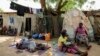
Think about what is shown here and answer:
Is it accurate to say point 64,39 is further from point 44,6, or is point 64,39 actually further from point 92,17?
point 44,6

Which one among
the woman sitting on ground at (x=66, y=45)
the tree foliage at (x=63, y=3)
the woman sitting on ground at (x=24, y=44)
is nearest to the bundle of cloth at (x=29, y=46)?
the woman sitting on ground at (x=24, y=44)

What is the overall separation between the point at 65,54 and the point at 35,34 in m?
5.59

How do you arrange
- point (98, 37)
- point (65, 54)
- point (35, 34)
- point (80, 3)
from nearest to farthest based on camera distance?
1. point (65, 54)
2. point (98, 37)
3. point (35, 34)
4. point (80, 3)

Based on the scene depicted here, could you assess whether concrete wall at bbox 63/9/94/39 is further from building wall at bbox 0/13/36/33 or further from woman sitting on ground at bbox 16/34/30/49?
woman sitting on ground at bbox 16/34/30/49

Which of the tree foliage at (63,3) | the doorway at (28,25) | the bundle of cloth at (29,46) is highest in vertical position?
the tree foliage at (63,3)

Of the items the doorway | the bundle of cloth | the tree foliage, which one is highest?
the tree foliage

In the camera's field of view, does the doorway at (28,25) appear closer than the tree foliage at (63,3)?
No

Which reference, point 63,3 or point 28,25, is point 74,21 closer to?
point 63,3

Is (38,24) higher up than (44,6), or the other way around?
(44,6)

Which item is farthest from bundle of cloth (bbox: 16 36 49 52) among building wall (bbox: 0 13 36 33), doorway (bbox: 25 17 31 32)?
doorway (bbox: 25 17 31 32)

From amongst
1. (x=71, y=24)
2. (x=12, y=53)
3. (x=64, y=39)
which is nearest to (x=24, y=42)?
(x=12, y=53)

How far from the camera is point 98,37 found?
13094 mm

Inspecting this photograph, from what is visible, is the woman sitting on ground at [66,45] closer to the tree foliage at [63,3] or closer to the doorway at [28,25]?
the tree foliage at [63,3]

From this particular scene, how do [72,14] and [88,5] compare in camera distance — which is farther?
[88,5]
